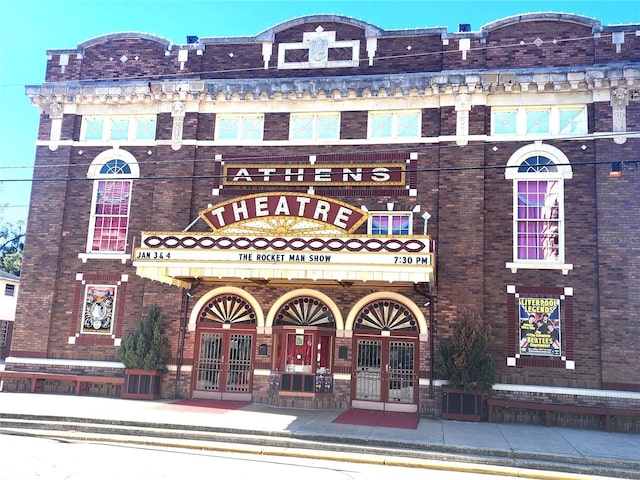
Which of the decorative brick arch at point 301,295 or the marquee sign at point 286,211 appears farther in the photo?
the decorative brick arch at point 301,295

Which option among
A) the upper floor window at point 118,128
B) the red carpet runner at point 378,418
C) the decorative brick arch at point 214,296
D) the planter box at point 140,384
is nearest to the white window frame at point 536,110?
the red carpet runner at point 378,418

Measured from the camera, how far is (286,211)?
16688 mm

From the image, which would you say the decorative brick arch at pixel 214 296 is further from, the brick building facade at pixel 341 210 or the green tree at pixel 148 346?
the green tree at pixel 148 346

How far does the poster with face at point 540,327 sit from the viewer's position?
16.6m

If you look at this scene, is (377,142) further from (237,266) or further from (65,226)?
(65,226)

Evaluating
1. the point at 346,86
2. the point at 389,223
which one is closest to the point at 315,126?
the point at 346,86

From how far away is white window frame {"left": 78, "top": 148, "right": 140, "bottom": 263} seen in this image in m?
19.1

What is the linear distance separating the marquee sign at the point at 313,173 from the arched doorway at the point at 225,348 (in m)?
3.78

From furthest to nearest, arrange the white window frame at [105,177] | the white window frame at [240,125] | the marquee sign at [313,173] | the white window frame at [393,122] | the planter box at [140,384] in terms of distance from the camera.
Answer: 1. the white window frame at [240,125]
2. the white window frame at [105,177]
3. the white window frame at [393,122]
4. the marquee sign at [313,173]
5. the planter box at [140,384]

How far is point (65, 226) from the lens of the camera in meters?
19.6

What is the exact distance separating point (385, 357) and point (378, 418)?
7.27ft

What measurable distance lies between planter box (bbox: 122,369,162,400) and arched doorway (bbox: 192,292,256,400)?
49.4 inches

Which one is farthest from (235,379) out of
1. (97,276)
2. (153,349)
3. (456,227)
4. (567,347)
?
(567,347)

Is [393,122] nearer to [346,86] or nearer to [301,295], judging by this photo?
[346,86]
